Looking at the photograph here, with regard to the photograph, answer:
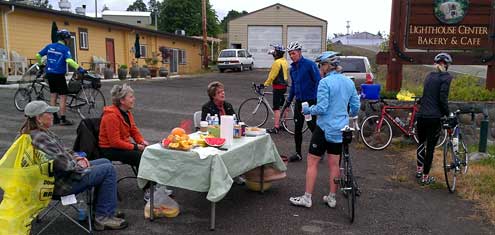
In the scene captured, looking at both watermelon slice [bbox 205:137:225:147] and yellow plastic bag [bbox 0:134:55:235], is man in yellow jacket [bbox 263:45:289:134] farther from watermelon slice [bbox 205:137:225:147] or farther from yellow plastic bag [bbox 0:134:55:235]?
yellow plastic bag [bbox 0:134:55:235]

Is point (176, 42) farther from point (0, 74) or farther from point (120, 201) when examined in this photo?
point (120, 201)

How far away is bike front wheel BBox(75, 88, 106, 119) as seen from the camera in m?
10.1

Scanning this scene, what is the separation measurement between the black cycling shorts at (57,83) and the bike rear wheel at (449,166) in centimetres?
733

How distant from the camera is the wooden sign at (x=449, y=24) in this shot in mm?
8938

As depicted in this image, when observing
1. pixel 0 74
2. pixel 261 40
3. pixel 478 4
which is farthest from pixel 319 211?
pixel 261 40

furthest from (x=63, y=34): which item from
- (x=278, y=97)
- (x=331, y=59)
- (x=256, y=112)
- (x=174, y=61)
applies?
(x=174, y=61)

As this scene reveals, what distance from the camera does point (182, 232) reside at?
442cm

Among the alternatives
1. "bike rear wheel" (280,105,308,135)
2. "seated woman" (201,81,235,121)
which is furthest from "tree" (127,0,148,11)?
"seated woman" (201,81,235,121)

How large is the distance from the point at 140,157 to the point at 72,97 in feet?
18.5

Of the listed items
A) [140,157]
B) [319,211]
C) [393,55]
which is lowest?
[319,211]

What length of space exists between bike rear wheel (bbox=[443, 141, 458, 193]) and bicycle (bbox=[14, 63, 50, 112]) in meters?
8.62

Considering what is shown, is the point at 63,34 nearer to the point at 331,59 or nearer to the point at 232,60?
the point at 331,59

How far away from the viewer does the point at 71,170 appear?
155 inches

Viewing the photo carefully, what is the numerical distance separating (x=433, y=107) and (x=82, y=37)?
20140 mm
